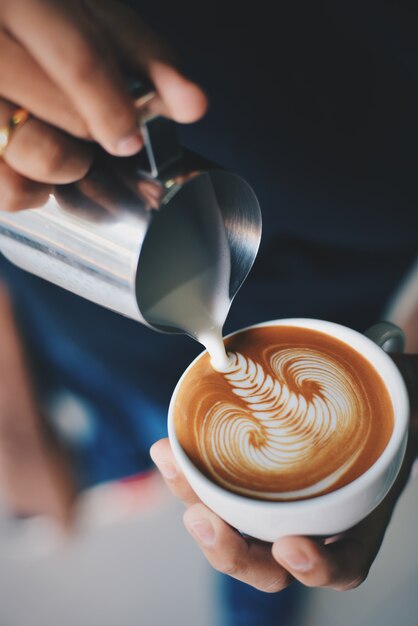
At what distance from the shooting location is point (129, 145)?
51cm

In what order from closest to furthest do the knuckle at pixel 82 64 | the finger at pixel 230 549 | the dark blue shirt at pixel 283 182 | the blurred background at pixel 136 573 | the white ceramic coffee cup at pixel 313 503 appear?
1. the knuckle at pixel 82 64
2. the white ceramic coffee cup at pixel 313 503
3. the finger at pixel 230 549
4. the dark blue shirt at pixel 283 182
5. the blurred background at pixel 136 573

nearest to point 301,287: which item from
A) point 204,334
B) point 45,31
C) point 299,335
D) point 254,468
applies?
point 299,335

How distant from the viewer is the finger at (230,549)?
72 centimetres

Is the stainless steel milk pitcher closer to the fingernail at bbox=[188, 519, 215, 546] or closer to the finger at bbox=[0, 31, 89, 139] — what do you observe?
the finger at bbox=[0, 31, 89, 139]

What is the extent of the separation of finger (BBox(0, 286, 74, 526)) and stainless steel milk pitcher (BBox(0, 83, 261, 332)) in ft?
2.21

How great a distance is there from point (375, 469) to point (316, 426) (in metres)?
0.11

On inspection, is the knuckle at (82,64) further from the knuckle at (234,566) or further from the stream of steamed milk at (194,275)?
the knuckle at (234,566)

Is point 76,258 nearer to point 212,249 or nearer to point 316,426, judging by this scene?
point 212,249

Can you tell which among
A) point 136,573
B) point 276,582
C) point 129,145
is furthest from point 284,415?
point 136,573

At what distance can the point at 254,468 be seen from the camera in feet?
2.27

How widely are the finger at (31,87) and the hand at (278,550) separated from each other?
1.45ft

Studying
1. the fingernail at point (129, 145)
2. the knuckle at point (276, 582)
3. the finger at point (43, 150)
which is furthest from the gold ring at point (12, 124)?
the knuckle at point (276, 582)

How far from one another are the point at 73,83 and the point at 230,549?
56 centimetres

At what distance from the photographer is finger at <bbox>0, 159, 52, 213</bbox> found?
1.90ft
